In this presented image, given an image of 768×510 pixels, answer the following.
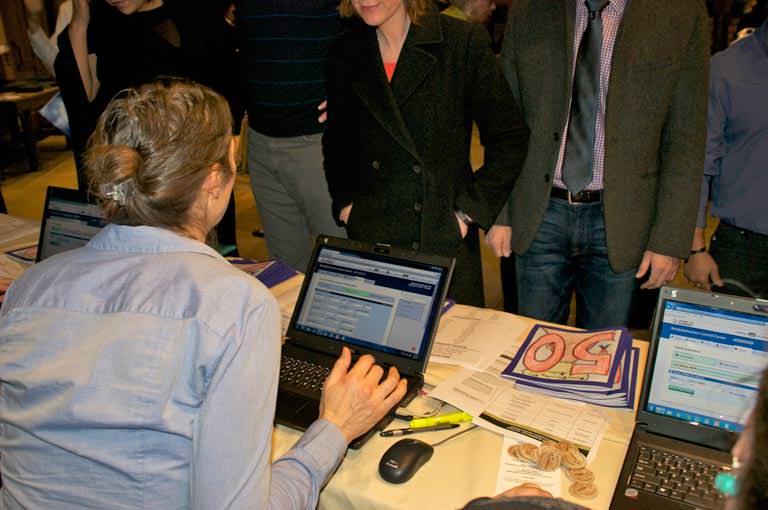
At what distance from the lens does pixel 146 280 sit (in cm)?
91

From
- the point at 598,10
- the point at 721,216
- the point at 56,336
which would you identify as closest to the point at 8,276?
the point at 56,336

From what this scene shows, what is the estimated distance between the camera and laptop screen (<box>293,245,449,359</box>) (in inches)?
54.9

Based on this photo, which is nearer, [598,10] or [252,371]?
[252,371]

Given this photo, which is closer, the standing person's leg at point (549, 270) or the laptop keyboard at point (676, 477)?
the laptop keyboard at point (676, 477)

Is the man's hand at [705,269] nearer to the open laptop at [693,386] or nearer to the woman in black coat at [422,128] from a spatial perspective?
the woman in black coat at [422,128]

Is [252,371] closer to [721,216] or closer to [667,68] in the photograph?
[667,68]

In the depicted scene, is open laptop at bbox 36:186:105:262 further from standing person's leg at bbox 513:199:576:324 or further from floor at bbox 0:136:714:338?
floor at bbox 0:136:714:338

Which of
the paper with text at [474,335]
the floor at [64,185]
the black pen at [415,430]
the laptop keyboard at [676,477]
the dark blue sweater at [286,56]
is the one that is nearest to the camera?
the laptop keyboard at [676,477]

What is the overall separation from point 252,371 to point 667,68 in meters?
1.37

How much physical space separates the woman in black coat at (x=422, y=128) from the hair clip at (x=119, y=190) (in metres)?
1.00

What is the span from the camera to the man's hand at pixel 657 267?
181 cm

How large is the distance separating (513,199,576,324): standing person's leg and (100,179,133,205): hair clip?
1.27 metres

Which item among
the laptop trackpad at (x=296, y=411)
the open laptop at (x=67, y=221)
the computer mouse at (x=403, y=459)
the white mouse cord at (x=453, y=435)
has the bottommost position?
the white mouse cord at (x=453, y=435)

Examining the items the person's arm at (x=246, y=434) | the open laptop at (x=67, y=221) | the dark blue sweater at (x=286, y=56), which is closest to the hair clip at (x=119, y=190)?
the person's arm at (x=246, y=434)
